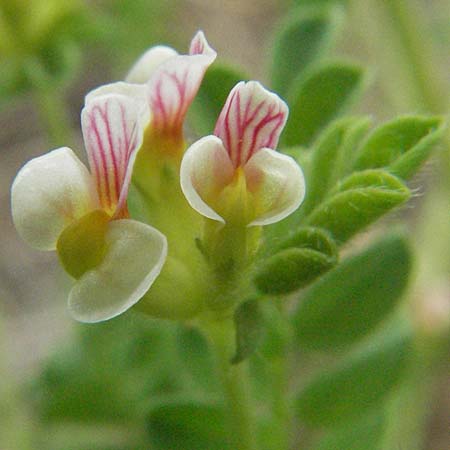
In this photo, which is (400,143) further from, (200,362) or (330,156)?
(200,362)

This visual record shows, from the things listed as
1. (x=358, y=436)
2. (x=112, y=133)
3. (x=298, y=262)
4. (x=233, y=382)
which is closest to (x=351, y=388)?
(x=358, y=436)

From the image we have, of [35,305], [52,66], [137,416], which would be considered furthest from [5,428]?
[35,305]

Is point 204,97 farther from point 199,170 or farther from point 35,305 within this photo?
point 35,305

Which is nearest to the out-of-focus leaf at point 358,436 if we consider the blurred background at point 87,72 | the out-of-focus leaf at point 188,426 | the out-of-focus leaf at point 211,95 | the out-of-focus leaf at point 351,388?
the out-of-focus leaf at point 351,388

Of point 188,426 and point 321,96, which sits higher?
point 321,96

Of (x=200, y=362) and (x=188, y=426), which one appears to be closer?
(x=188, y=426)

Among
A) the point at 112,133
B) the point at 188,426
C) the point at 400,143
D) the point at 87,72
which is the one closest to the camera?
the point at 112,133

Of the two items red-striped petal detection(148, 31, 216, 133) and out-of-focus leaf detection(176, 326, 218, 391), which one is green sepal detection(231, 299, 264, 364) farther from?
out-of-focus leaf detection(176, 326, 218, 391)

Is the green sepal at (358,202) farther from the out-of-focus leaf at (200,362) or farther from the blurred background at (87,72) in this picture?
the out-of-focus leaf at (200,362)
